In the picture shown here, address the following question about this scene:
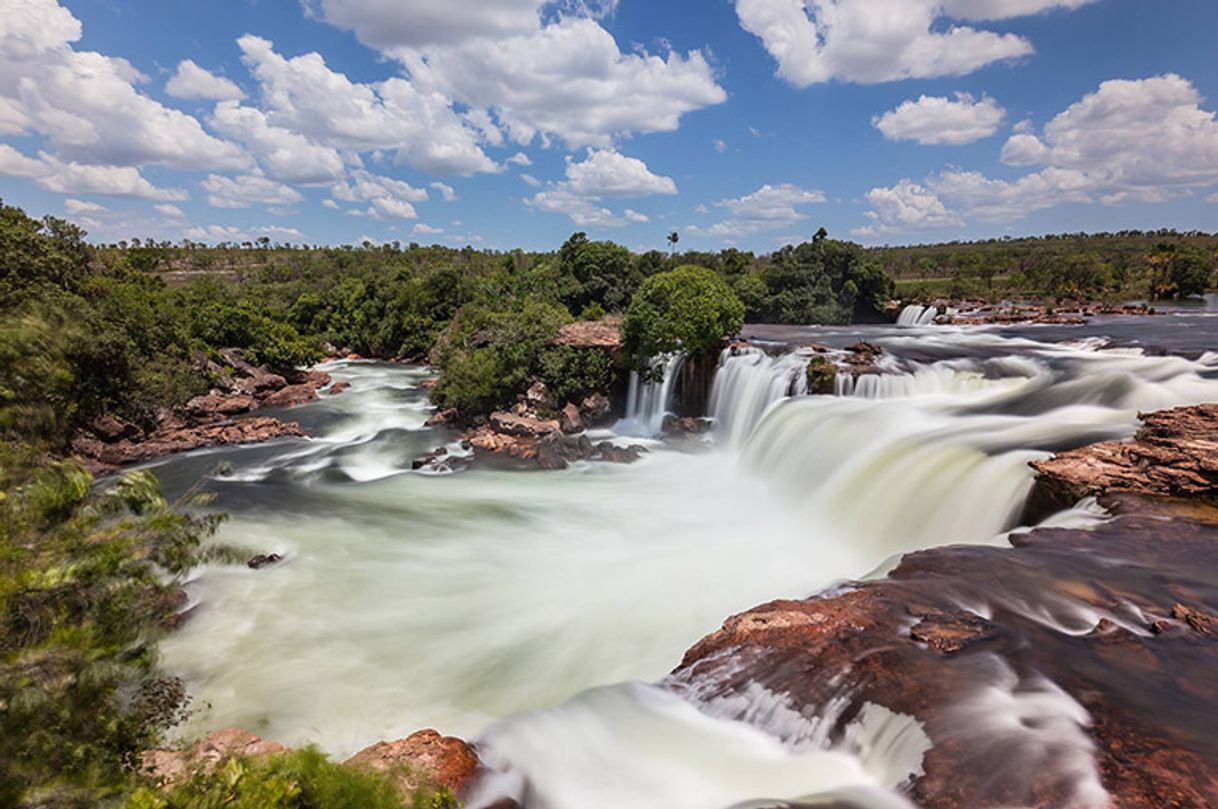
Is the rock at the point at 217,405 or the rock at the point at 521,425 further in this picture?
the rock at the point at 217,405

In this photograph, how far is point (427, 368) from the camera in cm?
5109

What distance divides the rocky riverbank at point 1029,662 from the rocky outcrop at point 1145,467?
0.60 metres

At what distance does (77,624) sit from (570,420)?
2571 cm

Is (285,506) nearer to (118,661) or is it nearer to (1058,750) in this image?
(118,661)

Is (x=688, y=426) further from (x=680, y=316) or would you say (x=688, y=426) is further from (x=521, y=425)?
(x=521, y=425)

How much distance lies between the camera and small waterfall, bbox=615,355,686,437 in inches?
1163

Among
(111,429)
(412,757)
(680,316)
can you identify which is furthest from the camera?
(680,316)

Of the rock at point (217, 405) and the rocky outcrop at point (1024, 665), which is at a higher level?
the rocky outcrop at point (1024, 665)

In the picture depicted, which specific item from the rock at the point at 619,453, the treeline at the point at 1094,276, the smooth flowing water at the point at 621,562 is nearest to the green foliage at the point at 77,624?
the smooth flowing water at the point at 621,562

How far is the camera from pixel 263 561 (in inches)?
608

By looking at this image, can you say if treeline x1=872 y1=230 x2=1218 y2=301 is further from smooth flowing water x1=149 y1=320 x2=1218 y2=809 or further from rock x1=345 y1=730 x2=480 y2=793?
rock x1=345 y1=730 x2=480 y2=793

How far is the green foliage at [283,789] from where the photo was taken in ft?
10.6

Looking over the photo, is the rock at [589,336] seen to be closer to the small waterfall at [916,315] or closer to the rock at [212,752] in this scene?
the rock at [212,752]

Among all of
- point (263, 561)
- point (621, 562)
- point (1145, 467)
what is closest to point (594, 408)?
point (621, 562)
